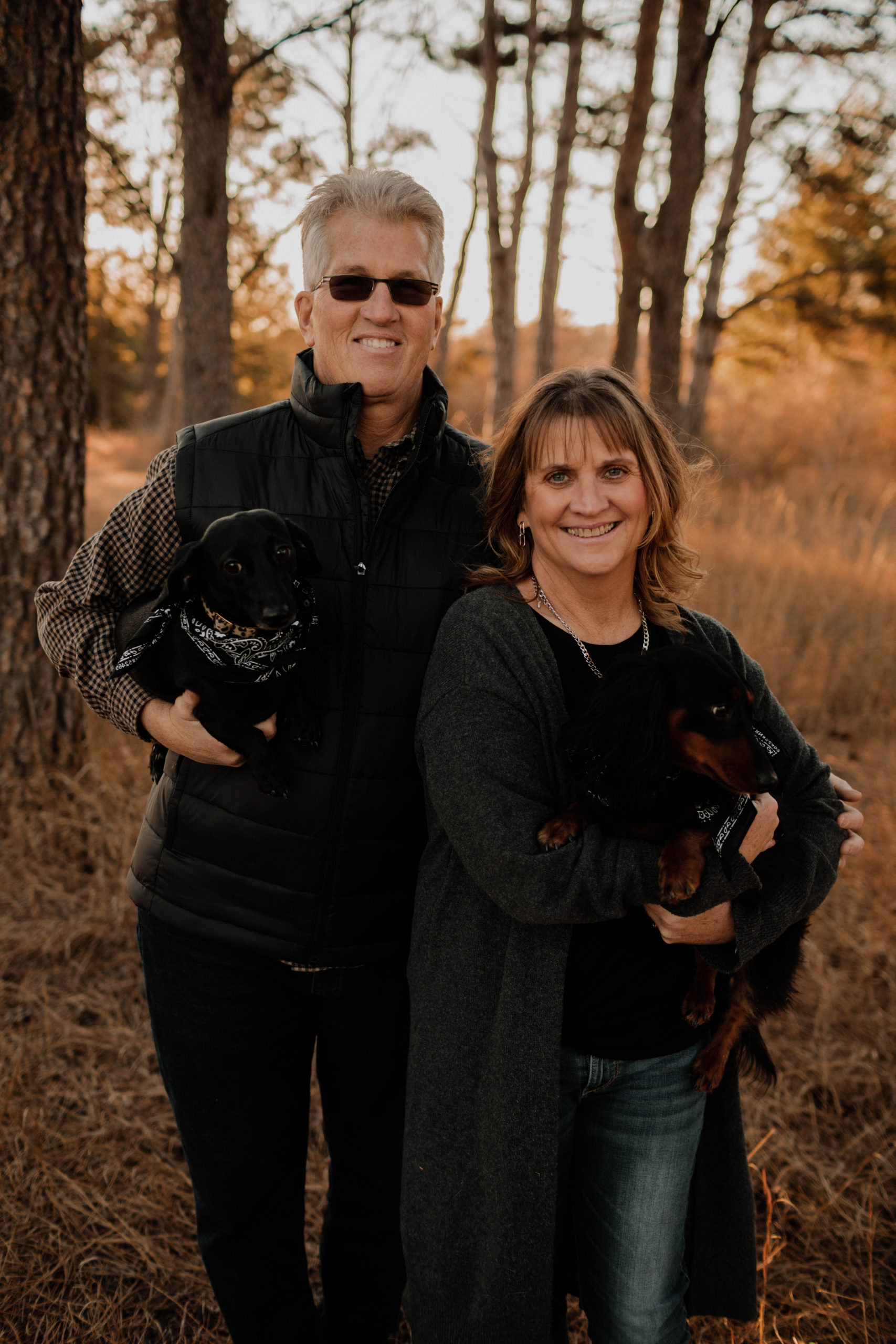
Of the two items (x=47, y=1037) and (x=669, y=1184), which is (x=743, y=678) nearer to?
(x=669, y=1184)

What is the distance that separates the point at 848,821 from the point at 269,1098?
1.34 metres

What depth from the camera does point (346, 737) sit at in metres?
1.64

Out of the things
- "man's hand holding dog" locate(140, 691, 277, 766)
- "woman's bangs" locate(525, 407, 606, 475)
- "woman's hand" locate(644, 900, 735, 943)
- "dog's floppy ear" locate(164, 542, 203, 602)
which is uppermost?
"woman's bangs" locate(525, 407, 606, 475)

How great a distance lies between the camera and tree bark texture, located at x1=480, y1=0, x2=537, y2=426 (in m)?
10.8

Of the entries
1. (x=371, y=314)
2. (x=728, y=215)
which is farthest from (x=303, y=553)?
(x=728, y=215)

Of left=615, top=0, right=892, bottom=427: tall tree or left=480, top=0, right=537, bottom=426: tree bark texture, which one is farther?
left=480, top=0, right=537, bottom=426: tree bark texture

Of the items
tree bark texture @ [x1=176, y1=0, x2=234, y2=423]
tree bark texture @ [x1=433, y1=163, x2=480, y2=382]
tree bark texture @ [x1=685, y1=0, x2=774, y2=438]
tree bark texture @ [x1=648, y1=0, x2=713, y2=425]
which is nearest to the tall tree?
tree bark texture @ [x1=648, y1=0, x2=713, y2=425]

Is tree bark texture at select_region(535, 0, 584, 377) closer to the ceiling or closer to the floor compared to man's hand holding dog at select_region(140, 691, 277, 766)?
closer to the ceiling

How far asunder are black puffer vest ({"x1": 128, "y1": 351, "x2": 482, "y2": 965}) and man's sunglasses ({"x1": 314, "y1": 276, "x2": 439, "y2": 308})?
181 millimetres

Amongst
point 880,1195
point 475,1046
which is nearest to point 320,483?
point 475,1046

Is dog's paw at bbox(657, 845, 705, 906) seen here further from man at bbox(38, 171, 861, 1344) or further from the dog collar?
the dog collar

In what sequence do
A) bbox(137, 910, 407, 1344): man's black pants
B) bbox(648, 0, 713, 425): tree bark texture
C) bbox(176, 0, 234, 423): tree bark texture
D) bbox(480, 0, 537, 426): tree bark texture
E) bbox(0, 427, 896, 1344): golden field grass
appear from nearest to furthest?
bbox(137, 910, 407, 1344): man's black pants < bbox(0, 427, 896, 1344): golden field grass < bbox(176, 0, 234, 423): tree bark texture < bbox(648, 0, 713, 425): tree bark texture < bbox(480, 0, 537, 426): tree bark texture

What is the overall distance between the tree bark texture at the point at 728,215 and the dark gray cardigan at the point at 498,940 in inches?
368

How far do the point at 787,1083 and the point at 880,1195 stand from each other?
0.46 m
